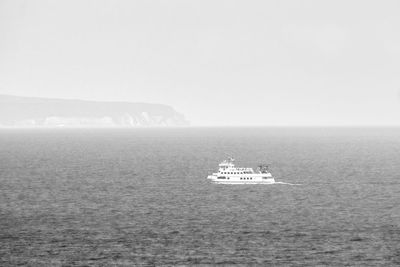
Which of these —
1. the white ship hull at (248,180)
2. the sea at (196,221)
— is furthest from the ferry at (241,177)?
the sea at (196,221)

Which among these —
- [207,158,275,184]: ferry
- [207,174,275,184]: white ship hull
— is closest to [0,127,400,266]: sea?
[207,158,275,184]: ferry

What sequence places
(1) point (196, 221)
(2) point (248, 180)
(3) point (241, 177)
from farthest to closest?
(3) point (241, 177), (2) point (248, 180), (1) point (196, 221)

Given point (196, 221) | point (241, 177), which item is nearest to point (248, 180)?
point (241, 177)

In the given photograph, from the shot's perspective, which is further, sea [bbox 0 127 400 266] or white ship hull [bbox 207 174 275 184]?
white ship hull [bbox 207 174 275 184]

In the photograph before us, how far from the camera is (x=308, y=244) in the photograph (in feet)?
286

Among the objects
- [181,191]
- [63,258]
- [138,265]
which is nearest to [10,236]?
[63,258]

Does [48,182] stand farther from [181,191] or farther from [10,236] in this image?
[10,236]

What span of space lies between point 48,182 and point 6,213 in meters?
44.7

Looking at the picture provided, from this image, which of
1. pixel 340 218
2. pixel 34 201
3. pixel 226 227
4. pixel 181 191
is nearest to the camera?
pixel 226 227

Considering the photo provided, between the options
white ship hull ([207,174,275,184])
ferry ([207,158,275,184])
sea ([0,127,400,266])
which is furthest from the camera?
ferry ([207,158,275,184])

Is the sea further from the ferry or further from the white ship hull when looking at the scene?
the white ship hull

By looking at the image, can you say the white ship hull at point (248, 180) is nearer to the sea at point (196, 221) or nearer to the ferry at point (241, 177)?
the ferry at point (241, 177)

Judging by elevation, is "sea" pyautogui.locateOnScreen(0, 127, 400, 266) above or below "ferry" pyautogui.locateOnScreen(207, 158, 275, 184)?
below

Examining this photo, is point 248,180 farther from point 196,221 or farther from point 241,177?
point 196,221
